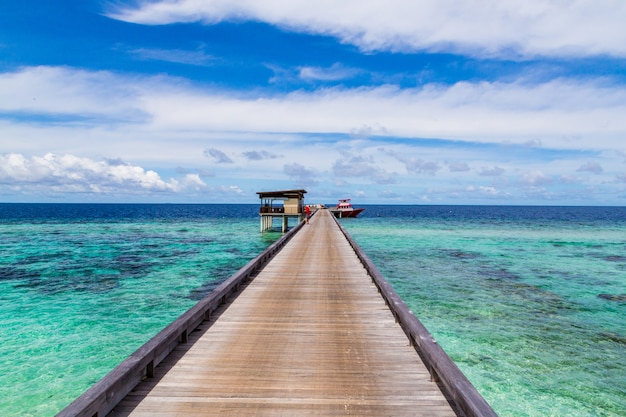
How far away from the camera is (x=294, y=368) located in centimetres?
582

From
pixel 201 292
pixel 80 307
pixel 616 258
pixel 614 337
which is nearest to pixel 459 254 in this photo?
pixel 616 258

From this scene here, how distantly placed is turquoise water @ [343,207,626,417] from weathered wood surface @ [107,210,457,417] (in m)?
3.30

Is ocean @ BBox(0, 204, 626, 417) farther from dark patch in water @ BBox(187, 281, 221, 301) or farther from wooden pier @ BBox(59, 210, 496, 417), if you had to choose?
wooden pier @ BBox(59, 210, 496, 417)

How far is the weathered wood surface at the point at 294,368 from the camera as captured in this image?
473 centimetres

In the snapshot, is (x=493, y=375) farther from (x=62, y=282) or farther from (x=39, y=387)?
(x=62, y=282)

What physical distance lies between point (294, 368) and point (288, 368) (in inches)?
3.5

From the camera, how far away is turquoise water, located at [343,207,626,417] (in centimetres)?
859

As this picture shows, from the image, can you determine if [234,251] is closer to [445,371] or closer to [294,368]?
[294,368]

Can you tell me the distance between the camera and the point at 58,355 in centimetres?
1050

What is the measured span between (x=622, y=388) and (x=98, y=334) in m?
13.7

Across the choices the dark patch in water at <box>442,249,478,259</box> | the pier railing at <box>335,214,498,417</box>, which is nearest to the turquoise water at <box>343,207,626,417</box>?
the dark patch in water at <box>442,249,478,259</box>

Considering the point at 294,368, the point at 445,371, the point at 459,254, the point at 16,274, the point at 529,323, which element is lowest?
the point at 529,323

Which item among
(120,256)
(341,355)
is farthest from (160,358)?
(120,256)

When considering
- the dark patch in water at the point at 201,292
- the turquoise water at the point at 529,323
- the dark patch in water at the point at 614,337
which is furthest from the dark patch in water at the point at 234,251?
the dark patch in water at the point at 614,337
